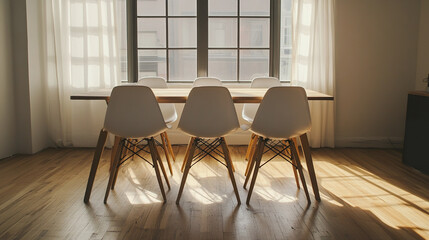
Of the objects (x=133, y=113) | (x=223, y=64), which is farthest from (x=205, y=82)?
(x=133, y=113)

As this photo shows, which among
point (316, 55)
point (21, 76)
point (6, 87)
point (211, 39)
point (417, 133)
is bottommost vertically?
point (417, 133)

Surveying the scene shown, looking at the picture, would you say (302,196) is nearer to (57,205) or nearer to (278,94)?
(278,94)

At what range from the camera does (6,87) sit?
4.61m

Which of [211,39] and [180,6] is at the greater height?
[180,6]

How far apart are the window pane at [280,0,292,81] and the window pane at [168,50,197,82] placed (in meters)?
1.10

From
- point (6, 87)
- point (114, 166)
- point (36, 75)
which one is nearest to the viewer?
point (114, 166)

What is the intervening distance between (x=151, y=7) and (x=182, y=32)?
490 mm

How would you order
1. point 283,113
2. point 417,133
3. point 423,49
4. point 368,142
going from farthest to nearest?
point 368,142 → point 423,49 → point 417,133 → point 283,113

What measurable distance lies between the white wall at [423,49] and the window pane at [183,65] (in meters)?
2.69

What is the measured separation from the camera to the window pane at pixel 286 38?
5.34m

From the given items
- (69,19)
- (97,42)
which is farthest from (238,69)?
(69,19)

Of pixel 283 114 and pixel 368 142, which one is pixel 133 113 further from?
pixel 368 142

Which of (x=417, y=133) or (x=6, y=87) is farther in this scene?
(x=6, y=87)

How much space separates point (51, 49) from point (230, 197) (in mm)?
2967
